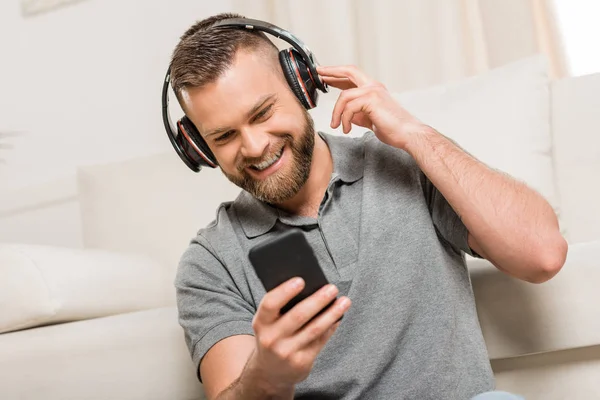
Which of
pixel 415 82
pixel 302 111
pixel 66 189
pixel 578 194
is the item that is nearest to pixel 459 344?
pixel 302 111

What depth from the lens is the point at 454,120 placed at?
175 centimetres

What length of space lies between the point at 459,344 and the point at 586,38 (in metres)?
1.55

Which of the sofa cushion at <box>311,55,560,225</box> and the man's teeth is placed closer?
the man's teeth

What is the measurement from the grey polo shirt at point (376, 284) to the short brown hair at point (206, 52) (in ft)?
0.82

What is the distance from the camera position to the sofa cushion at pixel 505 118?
5.47 feet

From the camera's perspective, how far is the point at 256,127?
3.94ft

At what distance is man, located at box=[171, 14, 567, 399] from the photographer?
42.3 inches

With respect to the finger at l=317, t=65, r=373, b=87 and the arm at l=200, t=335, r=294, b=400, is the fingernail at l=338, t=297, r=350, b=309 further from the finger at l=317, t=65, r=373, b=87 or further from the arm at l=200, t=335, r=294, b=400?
the finger at l=317, t=65, r=373, b=87

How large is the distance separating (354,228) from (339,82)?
0.26 meters

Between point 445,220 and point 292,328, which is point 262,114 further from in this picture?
point 292,328

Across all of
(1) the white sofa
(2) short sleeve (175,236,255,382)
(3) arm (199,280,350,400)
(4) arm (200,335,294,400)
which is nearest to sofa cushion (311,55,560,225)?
(1) the white sofa

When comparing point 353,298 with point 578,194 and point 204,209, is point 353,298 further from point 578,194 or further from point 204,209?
point 204,209

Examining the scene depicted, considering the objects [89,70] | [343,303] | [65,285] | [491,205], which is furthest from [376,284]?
[89,70]

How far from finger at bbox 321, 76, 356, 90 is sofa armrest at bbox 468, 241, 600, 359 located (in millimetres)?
395
